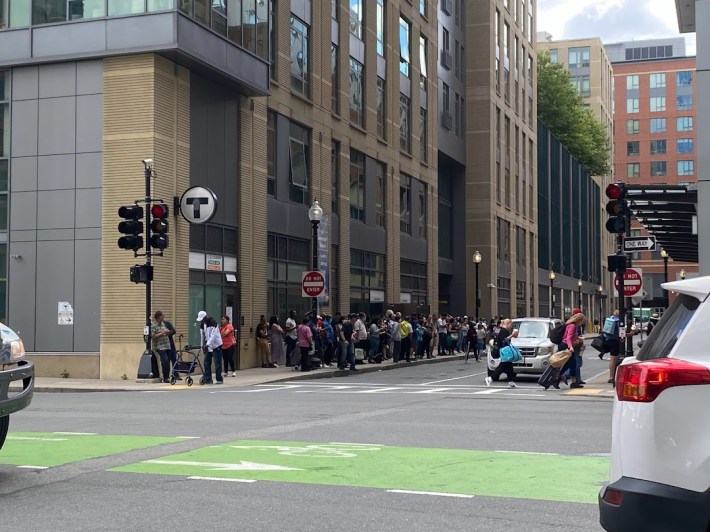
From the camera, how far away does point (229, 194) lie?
31.5 m

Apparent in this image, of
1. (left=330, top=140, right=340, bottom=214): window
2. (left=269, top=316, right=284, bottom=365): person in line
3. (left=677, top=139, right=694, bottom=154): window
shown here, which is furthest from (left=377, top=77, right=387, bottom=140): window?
(left=677, top=139, right=694, bottom=154): window

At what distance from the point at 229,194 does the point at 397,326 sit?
27.9ft

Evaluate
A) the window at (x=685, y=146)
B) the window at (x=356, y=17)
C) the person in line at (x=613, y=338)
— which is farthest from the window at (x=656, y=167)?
the person in line at (x=613, y=338)

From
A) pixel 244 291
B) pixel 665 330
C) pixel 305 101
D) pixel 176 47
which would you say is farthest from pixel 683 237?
pixel 665 330

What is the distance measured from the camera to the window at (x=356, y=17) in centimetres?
4266

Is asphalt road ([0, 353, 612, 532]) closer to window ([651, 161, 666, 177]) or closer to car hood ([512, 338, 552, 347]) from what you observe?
car hood ([512, 338, 552, 347])

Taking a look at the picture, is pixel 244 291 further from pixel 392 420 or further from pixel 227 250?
pixel 392 420

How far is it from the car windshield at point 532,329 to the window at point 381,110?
65.3 feet

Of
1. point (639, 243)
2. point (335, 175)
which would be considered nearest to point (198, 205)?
point (639, 243)

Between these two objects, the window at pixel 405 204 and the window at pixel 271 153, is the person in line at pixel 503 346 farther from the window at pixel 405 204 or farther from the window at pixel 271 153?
the window at pixel 405 204

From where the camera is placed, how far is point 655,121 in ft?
458

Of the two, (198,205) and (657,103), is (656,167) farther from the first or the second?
(198,205)

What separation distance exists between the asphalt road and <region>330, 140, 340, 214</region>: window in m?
22.3

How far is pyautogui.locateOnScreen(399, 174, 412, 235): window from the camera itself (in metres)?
48.4
